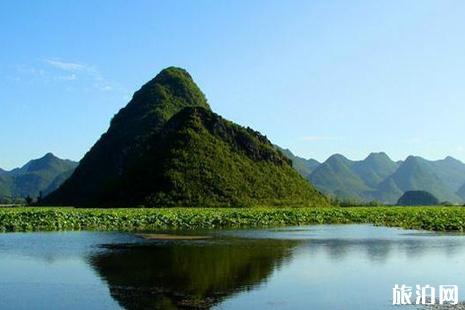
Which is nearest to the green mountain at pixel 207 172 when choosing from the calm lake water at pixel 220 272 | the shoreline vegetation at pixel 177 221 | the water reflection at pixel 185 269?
the shoreline vegetation at pixel 177 221

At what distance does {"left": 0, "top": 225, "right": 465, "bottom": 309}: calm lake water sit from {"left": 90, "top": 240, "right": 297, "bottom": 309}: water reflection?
0.04 metres

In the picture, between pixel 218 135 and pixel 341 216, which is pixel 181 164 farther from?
pixel 341 216

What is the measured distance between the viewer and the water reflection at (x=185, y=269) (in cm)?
2181

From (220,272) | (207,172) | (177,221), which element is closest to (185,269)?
(220,272)

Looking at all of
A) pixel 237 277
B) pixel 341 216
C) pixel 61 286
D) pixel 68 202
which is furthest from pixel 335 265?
pixel 68 202

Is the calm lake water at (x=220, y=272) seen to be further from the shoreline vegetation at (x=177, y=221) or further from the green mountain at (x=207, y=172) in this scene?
the green mountain at (x=207, y=172)

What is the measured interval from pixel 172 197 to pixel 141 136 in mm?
73431

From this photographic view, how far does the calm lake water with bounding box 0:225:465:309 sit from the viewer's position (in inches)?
846

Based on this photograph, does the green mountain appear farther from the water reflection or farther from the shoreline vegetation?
the water reflection

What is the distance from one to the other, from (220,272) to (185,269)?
2.05 m

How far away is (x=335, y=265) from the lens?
30.7 m

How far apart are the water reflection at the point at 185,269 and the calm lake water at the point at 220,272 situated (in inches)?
1.7

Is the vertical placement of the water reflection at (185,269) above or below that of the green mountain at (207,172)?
below

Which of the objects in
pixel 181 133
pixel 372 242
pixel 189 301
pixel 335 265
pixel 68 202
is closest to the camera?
pixel 189 301
